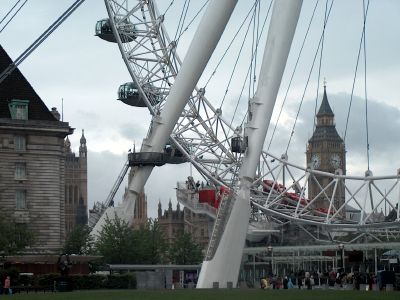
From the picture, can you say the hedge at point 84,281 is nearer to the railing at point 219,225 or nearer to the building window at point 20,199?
the railing at point 219,225

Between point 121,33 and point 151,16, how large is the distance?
174 inches

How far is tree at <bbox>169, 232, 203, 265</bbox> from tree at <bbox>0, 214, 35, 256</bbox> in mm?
40781

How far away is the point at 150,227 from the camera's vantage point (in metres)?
143

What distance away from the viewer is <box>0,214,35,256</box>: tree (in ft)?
303

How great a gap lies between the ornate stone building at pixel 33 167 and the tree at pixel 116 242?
429 cm

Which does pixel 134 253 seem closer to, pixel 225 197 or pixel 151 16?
pixel 151 16

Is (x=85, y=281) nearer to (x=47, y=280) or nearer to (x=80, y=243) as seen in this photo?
(x=47, y=280)

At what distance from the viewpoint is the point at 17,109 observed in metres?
116

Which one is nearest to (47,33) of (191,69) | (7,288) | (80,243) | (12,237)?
(7,288)

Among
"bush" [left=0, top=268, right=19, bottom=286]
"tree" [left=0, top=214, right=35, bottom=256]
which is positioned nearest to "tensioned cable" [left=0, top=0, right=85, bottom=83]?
"bush" [left=0, top=268, right=19, bottom=286]

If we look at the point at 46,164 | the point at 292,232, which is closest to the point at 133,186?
the point at 46,164

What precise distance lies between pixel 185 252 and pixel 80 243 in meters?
30.2

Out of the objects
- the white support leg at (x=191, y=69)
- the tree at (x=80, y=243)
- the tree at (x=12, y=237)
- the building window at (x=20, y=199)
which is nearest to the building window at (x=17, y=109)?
the building window at (x=20, y=199)

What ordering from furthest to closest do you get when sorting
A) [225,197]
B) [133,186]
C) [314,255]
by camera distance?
[314,255] → [133,186] → [225,197]
